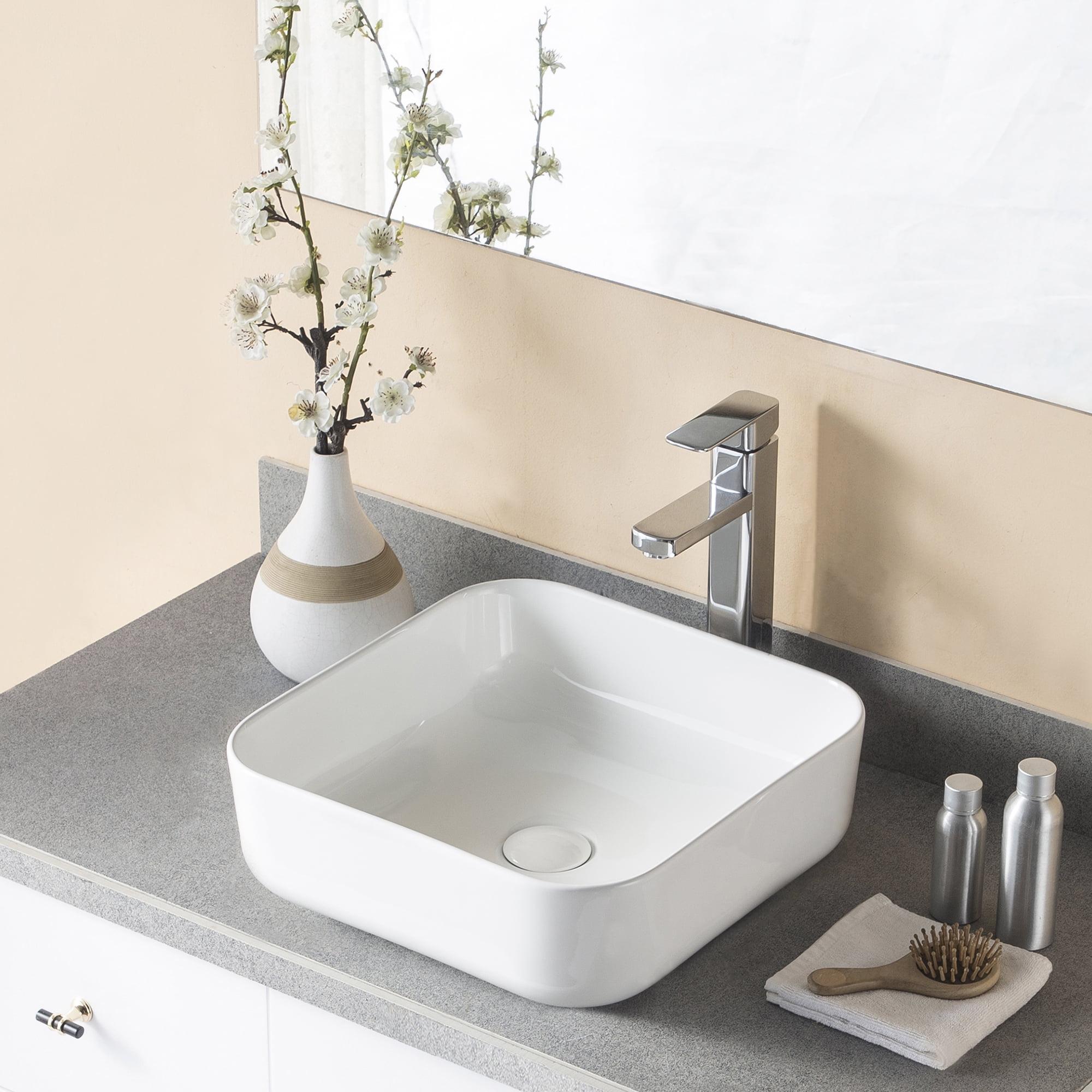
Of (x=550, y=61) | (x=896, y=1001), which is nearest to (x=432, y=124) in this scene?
(x=550, y=61)

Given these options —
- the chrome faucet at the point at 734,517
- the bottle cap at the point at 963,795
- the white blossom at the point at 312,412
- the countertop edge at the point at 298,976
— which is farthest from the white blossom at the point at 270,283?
the bottle cap at the point at 963,795

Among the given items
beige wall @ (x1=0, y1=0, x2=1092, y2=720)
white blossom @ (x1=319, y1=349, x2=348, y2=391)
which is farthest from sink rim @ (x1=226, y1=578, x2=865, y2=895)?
white blossom @ (x1=319, y1=349, x2=348, y2=391)

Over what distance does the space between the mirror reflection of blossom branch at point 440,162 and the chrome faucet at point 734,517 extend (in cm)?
29

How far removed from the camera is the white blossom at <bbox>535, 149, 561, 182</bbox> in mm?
1516

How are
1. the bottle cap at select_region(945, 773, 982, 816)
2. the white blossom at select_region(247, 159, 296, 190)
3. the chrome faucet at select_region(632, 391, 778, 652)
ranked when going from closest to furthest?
the bottle cap at select_region(945, 773, 982, 816), the chrome faucet at select_region(632, 391, 778, 652), the white blossom at select_region(247, 159, 296, 190)

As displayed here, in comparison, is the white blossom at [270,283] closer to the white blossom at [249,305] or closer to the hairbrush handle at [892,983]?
the white blossom at [249,305]

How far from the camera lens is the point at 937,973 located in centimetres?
118

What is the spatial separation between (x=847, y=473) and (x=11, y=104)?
3.59ft

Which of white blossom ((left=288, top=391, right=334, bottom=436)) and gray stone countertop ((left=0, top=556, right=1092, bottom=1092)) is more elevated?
white blossom ((left=288, top=391, right=334, bottom=436))

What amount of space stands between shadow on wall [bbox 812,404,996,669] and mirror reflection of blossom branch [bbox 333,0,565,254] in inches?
14.0

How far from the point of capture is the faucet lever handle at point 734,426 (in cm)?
135

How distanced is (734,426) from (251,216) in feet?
1.59

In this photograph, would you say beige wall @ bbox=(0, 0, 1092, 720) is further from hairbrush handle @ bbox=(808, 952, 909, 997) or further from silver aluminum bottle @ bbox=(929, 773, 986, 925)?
hairbrush handle @ bbox=(808, 952, 909, 997)

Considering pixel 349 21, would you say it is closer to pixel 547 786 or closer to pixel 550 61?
pixel 550 61
